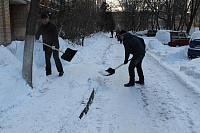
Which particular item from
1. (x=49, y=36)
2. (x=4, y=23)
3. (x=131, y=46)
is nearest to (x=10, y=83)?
(x=49, y=36)

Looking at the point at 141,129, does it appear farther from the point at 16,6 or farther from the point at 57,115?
the point at 16,6

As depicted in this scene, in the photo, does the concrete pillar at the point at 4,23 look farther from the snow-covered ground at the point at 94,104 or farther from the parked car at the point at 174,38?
the parked car at the point at 174,38

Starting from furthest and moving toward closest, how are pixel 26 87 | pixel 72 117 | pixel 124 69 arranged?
pixel 124 69 → pixel 26 87 → pixel 72 117

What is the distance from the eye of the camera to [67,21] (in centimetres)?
1470

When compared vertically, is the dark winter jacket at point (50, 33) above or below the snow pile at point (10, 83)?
above

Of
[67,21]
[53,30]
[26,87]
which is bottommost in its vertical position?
[26,87]

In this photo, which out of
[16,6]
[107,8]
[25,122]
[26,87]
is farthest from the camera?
[107,8]

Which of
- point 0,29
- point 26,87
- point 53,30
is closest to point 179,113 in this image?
point 26,87

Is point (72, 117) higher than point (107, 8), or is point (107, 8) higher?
point (107, 8)

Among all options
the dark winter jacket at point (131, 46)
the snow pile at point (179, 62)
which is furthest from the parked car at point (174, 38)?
the dark winter jacket at point (131, 46)

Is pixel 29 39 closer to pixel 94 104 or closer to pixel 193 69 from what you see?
pixel 94 104

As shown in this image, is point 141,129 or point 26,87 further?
point 26,87

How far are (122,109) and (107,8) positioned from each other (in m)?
51.7

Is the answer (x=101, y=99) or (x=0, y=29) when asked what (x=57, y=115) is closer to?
(x=101, y=99)
